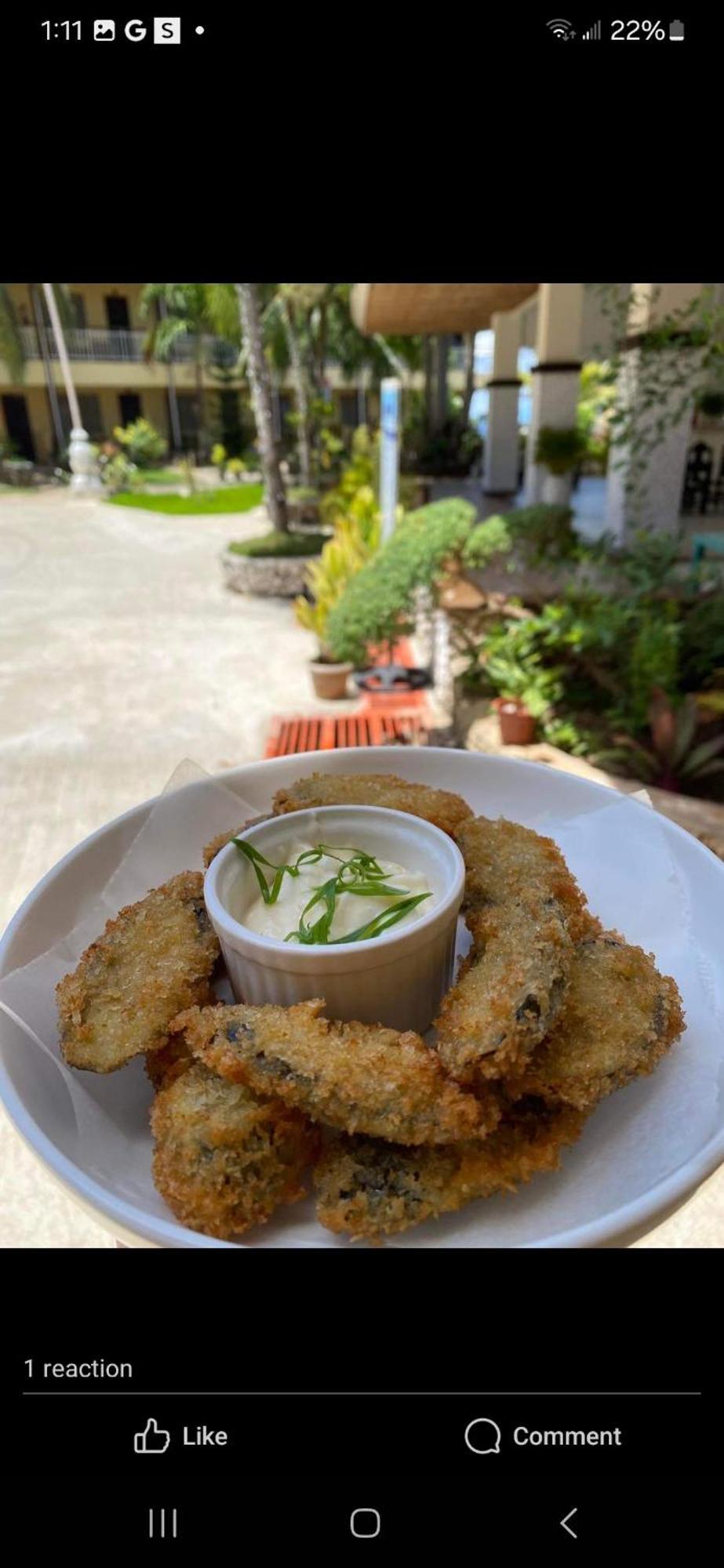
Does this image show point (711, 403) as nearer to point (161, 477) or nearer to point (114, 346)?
point (161, 477)

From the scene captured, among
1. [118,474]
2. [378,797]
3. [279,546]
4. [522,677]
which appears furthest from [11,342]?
[378,797]

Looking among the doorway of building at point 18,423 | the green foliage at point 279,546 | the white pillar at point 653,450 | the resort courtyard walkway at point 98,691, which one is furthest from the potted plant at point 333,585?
the doorway of building at point 18,423

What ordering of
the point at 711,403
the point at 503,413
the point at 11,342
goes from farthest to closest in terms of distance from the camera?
the point at 11,342 < the point at 503,413 < the point at 711,403

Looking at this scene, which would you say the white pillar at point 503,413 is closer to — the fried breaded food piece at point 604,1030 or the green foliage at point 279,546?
the green foliage at point 279,546

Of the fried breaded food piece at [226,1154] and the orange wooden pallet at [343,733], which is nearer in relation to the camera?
the fried breaded food piece at [226,1154]
